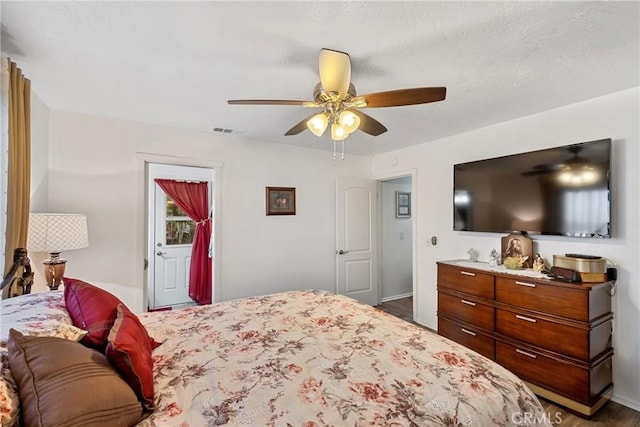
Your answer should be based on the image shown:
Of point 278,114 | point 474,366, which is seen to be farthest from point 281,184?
point 474,366

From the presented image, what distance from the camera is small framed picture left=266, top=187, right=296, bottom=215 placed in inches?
145

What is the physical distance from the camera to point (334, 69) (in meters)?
1.61

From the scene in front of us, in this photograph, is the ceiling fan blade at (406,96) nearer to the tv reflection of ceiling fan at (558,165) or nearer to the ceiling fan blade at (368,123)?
Result: the ceiling fan blade at (368,123)

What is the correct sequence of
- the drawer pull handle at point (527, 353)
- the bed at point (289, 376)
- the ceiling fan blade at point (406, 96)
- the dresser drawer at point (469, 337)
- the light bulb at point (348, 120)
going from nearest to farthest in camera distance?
the bed at point (289, 376) → the ceiling fan blade at point (406, 96) → the light bulb at point (348, 120) → the drawer pull handle at point (527, 353) → the dresser drawer at point (469, 337)

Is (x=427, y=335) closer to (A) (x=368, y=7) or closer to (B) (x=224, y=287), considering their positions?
(A) (x=368, y=7)

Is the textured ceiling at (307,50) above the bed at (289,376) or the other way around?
above

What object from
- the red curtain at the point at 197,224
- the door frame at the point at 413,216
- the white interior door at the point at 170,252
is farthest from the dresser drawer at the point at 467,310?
the white interior door at the point at 170,252

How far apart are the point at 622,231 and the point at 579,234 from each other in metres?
0.28

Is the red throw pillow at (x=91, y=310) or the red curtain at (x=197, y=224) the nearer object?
the red throw pillow at (x=91, y=310)

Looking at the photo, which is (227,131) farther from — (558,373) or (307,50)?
(558,373)

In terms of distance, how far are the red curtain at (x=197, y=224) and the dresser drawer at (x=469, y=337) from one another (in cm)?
342

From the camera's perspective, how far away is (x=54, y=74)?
196 cm

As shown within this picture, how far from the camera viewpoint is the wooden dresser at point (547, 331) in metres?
2.03

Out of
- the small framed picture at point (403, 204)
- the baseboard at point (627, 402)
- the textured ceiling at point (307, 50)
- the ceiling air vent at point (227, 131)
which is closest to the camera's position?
the textured ceiling at point (307, 50)
